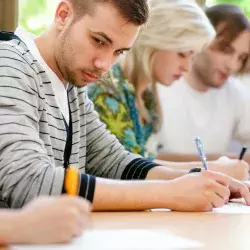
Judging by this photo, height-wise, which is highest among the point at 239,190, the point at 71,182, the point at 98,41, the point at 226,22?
the point at 98,41

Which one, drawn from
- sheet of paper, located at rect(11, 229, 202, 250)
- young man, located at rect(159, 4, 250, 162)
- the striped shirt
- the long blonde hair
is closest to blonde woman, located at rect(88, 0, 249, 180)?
the long blonde hair

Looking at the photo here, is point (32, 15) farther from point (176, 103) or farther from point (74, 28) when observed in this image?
point (74, 28)

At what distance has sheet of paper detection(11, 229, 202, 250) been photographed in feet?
3.20

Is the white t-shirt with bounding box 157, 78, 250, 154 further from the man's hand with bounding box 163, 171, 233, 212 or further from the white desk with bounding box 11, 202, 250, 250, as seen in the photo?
the white desk with bounding box 11, 202, 250, 250

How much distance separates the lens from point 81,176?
4.27 feet

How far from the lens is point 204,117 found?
2945mm

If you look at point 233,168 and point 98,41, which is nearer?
point 98,41

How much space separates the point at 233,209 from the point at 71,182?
410 millimetres

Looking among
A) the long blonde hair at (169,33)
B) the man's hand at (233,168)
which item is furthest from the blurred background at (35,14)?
the man's hand at (233,168)

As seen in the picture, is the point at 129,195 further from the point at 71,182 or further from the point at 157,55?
the point at 157,55

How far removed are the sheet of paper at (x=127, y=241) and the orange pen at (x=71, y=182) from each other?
0.17 m

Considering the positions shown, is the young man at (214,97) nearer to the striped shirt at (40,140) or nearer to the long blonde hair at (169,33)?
the long blonde hair at (169,33)

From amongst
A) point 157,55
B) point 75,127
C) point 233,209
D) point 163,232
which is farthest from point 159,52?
point 163,232

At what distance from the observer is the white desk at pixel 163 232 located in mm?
1017
